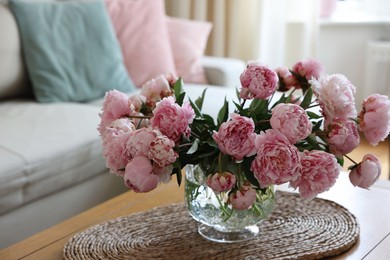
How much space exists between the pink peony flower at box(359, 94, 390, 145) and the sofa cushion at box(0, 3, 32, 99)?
5.20 feet

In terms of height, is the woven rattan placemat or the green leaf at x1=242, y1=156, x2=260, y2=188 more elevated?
the green leaf at x1=242, y1=156, x2=260, y2=188

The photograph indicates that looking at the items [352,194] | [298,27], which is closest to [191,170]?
[352,194]

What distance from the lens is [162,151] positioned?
1.08 m

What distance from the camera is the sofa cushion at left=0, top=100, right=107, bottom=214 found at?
180 centimetres

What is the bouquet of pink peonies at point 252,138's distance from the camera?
1.08 meters

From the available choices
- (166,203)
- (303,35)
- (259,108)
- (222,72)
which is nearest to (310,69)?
(259,108)

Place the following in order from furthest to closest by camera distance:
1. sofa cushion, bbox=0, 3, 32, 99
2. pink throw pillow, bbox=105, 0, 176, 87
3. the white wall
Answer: the white wall → pink throw pillow, bbox=105, 0, 176, 87 → sofa cushion, bbox=0, 3, 32, 99

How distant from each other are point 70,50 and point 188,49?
1.91ft

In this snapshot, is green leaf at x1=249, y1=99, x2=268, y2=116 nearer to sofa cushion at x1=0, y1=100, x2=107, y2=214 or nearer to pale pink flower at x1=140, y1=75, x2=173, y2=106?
pale pink flower at x1=140, y1=75, x2=173, y2=106

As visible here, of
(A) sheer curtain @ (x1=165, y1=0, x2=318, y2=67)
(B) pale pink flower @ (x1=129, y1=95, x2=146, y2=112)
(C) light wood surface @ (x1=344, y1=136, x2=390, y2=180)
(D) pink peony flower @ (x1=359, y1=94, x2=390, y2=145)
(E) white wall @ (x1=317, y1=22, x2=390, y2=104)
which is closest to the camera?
(D) pink peony flower @ (x1=359, y1=94, x2=390, y2=145)

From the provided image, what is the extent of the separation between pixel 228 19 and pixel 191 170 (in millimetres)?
2433

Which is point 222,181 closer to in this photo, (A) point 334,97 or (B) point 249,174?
(B) point 249,174

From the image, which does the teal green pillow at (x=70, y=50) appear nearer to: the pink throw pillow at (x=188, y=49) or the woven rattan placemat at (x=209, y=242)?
the pink throw pillow at (x=188, y=49)

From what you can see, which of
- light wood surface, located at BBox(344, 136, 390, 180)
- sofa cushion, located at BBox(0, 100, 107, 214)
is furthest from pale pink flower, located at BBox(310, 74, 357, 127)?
light wood surface, located at BBox(344, 136, 390, 180)
